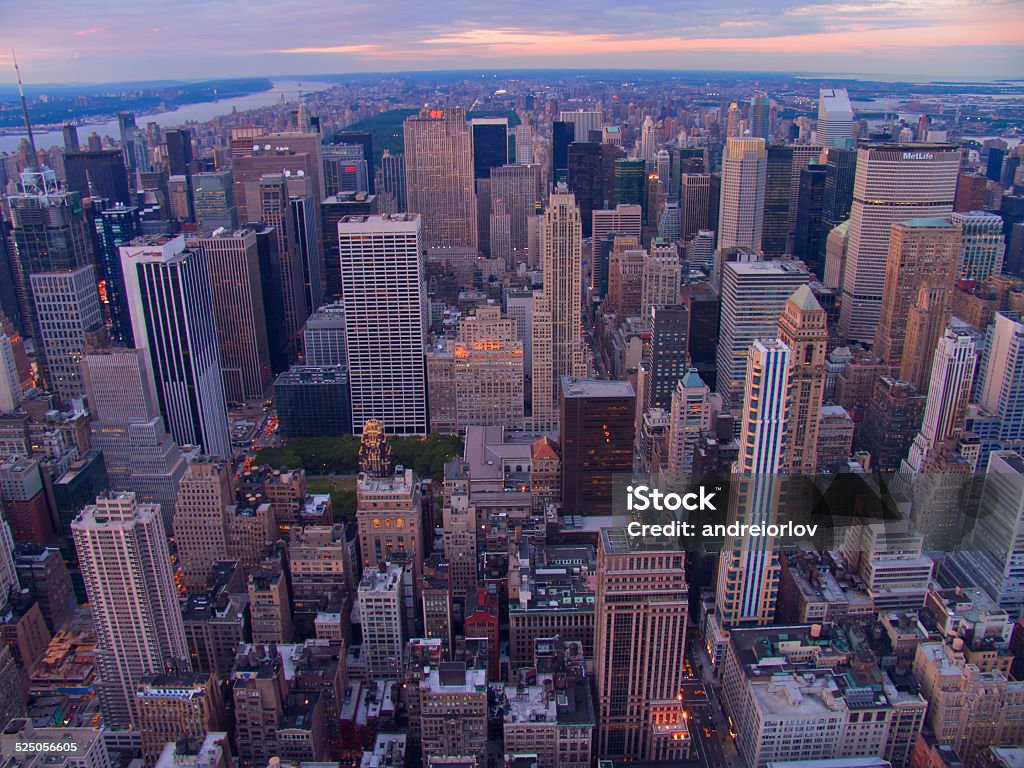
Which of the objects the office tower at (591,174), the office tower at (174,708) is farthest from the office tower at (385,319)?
the office tower at (591,174)

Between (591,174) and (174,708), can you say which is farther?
(591,174)

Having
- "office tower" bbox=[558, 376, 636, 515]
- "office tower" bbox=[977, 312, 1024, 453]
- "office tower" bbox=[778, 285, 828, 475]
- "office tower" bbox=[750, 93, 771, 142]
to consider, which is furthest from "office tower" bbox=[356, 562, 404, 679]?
"office tower" bbox=[750, 93, 771, 142]

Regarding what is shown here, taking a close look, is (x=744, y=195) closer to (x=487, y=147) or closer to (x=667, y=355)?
(x=667, y=355)

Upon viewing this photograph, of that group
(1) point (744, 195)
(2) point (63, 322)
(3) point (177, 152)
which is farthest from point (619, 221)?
(3) point (177, 152)

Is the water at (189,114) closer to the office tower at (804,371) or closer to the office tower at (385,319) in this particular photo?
the office tower at (385,319)

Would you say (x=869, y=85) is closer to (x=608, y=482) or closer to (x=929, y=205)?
(x=929, y=205)

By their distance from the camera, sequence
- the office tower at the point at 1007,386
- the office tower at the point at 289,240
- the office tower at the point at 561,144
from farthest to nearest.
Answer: the office tower at the point at 561,144 → the office tower at the point at 289,240 → the office tower at the point at 1007,386
